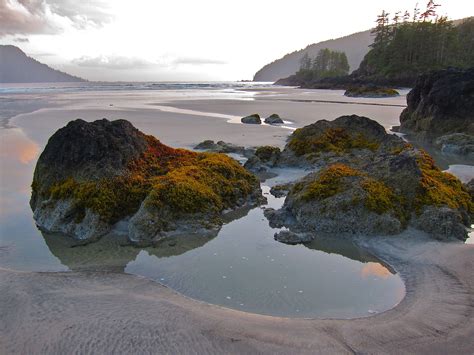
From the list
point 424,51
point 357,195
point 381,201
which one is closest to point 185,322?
point 357,195

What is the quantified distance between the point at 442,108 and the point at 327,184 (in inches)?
577

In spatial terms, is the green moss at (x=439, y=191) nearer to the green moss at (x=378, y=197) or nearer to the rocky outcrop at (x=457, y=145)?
the green moss at (x=378, y=197)

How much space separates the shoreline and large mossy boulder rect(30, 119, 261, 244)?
61.0 inches

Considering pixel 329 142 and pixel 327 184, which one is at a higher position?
pixel 327 184

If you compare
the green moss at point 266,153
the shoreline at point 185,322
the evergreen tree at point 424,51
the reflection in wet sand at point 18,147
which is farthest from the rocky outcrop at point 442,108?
the evergreen tree at point 424,51

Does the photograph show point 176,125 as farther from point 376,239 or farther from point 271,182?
point 376,239

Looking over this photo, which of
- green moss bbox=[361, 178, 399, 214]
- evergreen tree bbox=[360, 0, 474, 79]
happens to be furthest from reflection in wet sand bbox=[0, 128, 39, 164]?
evergreen tree bbox=[360, 0, 474, 79]

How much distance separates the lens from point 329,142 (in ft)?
37.4

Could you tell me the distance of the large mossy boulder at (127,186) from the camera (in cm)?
643

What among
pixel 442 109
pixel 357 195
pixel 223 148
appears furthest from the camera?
pixel 442 109

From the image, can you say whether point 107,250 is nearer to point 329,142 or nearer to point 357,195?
point 357,195

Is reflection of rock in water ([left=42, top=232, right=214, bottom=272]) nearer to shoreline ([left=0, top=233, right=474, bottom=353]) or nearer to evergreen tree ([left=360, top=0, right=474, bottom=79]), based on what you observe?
shoreline ([left=0, top=233, right=474, bottom=353])

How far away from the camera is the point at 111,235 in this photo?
6285mm

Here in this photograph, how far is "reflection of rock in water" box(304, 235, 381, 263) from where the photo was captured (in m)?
5.62
